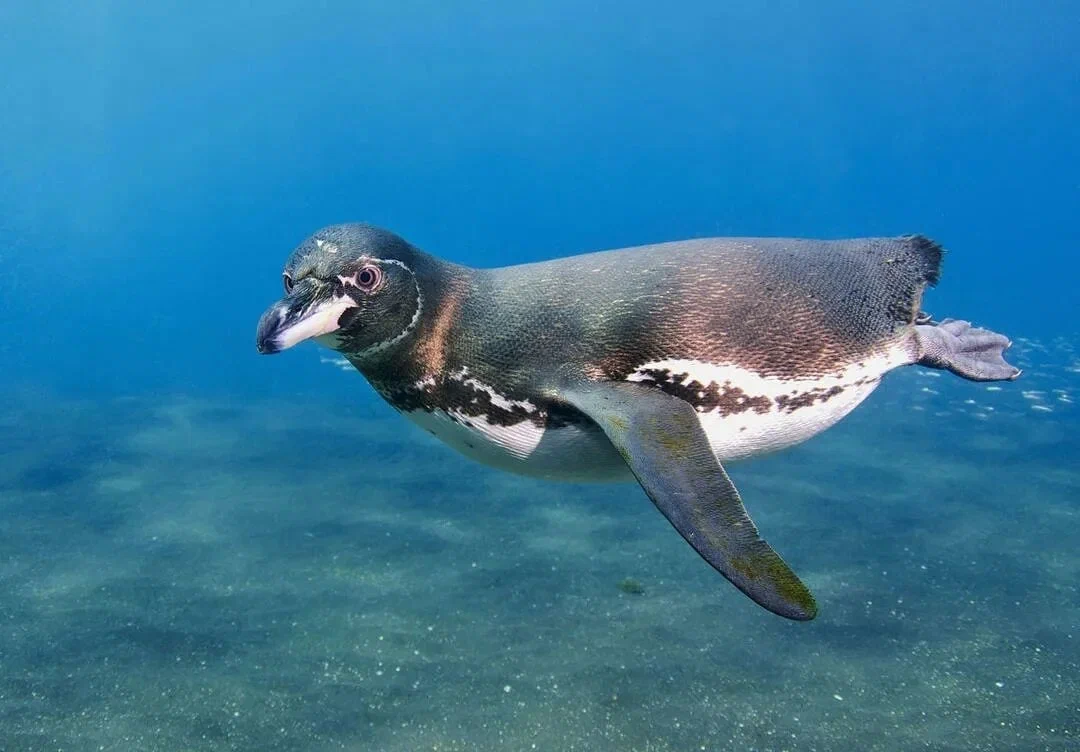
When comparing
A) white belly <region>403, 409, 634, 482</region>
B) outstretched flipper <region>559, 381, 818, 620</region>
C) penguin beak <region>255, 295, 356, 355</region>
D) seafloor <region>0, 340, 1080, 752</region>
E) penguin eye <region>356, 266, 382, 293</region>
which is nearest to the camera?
outstretched flipper <region>559, 381, 818, 620</region>

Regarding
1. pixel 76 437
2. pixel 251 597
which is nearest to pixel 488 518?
pixel 251 597

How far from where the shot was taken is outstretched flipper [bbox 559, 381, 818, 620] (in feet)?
7.79

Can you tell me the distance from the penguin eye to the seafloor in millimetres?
3062

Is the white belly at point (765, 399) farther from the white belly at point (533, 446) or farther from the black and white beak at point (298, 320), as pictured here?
the black and white beak at point (298, 320)

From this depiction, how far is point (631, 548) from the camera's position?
753cm

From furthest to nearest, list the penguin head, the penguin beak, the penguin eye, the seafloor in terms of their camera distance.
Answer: the seafloor, the penguin eye, the penguin head, the penguin beak

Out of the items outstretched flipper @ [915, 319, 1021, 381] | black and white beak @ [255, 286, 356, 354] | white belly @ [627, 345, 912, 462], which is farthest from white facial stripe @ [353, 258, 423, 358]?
outstretched flipper @ [915, 319, 1021, 381]

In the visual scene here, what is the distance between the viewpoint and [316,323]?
9.80 feet

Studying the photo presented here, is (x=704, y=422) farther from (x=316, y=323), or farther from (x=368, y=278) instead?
(x=316, y=323)

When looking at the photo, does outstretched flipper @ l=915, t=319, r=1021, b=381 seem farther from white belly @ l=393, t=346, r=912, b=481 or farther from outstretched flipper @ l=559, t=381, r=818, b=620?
outstretched flipper @ l=559, t=381, r=818, b=620

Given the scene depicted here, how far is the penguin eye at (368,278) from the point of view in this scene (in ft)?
10.3

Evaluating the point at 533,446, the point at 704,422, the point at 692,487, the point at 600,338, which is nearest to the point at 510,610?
the point at 533,446

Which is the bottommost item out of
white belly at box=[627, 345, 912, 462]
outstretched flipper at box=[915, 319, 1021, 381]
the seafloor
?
the seafloor

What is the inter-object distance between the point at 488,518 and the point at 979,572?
5.06m
